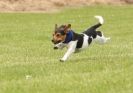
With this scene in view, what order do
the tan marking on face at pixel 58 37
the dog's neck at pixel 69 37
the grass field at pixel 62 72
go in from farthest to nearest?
the dog's neck at pixel 69 37 → the tan marking on face at pixel 58 37 → the grass field at pixel 62 72

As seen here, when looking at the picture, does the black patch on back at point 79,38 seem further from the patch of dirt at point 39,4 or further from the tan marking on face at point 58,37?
the patch of dirt at point 39,4

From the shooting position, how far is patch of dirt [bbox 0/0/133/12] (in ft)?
139

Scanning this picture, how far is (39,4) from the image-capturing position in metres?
44.4

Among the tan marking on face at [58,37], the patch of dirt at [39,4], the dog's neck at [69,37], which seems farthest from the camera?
the patch of dirt at [39,4]

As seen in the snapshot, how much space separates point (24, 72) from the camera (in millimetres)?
11781

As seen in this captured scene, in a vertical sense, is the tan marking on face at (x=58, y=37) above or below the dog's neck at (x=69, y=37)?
above

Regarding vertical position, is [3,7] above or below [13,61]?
below

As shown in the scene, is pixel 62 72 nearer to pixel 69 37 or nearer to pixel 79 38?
pixel 69 37

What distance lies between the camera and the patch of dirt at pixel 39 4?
42416 mm

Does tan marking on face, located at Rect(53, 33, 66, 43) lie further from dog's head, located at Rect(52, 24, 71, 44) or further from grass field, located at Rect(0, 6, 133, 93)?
grass field, located at Rect(0, 6, 133, 93)

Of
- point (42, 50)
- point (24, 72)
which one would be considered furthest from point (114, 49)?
point (24, 72)

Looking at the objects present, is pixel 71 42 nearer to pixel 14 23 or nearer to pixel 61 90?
pixel 61 90

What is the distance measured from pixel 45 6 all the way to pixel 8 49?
2556 cm

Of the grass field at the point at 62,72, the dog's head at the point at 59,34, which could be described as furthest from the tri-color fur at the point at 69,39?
the grass field at the point at 62,72
